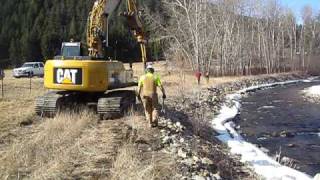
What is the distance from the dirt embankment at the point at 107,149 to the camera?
9336mm

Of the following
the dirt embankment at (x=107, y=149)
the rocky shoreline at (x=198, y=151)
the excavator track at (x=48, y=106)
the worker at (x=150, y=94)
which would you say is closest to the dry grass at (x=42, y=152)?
the dirt embankment at (x=107, y=149)

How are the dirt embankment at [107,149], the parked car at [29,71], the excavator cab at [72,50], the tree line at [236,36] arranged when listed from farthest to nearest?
the tree line at [236,36]
the parked car at [29,71]
the excavator cab at [72,50]
the dirt embankment at [107,149]

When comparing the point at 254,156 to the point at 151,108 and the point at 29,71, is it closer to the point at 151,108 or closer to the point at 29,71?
the point at 151,108

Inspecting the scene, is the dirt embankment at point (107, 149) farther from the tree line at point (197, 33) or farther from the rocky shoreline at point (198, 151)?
the tree line at point (197, 33)

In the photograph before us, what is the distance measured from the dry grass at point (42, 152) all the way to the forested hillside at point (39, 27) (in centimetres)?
6298

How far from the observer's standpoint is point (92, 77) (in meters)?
15.7

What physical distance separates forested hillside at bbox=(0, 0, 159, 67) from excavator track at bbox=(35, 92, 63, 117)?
196 feet

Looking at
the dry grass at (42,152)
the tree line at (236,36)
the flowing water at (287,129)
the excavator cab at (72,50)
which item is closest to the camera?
the dry grass at (42,152)

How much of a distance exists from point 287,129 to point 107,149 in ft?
40.0

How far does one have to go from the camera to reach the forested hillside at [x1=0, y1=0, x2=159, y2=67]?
261ft

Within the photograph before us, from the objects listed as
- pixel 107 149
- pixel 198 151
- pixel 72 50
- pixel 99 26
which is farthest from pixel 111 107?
pixel 107 149

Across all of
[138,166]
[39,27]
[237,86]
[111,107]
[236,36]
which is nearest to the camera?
[138,166]

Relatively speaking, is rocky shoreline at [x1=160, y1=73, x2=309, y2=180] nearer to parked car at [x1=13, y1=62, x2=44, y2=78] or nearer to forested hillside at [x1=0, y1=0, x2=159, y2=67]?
parked car at [x1=13, y1=62, x2=44, y2=78]

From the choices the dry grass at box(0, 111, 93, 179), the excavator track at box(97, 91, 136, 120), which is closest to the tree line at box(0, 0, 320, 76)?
the excavator track at box(97, 91, 136, 120)
